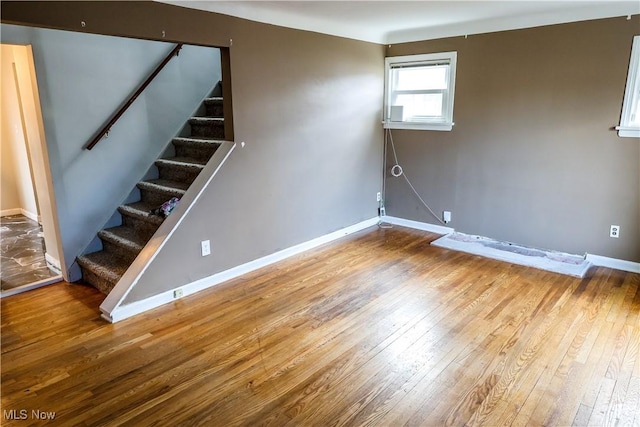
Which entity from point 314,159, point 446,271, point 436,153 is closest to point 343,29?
point 314,159

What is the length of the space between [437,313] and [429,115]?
2.59 m

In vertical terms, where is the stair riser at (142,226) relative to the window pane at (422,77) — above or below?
below

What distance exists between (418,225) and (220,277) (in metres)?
2.59

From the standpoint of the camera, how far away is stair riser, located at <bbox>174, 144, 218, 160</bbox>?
4.00 metres

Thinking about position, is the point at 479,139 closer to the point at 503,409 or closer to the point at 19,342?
the point at 503,409

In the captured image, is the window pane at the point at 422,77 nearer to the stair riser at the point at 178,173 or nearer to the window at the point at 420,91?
the window at the point at 420,91

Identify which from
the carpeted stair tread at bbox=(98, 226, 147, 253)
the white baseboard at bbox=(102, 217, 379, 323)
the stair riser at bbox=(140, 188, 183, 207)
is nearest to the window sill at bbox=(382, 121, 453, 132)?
the white baseboard at bbox=(102, 217, 379, 323)

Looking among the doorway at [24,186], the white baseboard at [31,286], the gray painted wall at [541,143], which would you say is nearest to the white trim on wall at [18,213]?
the doorway at [24,186]

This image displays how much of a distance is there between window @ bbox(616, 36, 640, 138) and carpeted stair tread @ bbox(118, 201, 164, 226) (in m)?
3.96

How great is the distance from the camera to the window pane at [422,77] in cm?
461

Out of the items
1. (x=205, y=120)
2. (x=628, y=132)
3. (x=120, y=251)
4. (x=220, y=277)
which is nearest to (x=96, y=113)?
(x=205, y=120)

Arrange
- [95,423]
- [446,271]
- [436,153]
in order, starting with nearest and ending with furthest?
[95,423]
[446,271]
[436,153]

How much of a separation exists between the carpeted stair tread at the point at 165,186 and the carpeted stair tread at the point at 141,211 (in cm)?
16

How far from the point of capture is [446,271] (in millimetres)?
3811
